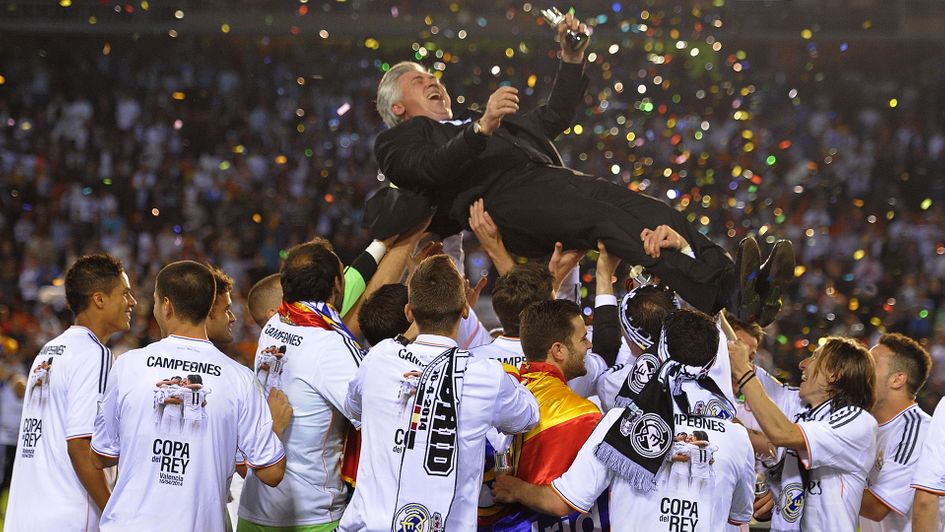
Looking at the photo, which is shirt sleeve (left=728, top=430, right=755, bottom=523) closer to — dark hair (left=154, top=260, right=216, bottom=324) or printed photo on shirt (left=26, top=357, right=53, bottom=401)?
dark hair (left=154, top=260, right=216, bottom=324)

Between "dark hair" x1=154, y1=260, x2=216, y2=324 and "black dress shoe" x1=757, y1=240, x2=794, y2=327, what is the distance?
7.32ft

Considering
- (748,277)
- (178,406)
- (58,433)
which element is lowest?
(58,433)

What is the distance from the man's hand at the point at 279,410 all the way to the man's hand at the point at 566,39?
226cm

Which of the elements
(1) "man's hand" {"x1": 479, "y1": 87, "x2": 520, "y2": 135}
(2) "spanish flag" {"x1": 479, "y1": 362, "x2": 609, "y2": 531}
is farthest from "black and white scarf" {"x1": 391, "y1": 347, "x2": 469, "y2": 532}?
(1) "man's hand" {"x1": 479, "y1": 87, "x2": 520, "y2": 135}

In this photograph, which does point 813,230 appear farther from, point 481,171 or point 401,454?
point 401,454

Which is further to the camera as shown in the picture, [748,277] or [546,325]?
[748,277]

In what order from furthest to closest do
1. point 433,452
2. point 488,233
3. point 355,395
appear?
point 488,233
point 355,395
point 433,452

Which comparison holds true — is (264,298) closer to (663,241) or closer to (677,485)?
(663,241)

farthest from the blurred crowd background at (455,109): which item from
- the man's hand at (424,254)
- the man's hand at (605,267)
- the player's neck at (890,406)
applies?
the man's hand at (605,267)

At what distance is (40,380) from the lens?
15.3 feet

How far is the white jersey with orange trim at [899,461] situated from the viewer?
4.93m

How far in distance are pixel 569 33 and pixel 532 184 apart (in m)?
0.76

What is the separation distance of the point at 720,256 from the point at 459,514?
68.4 inches

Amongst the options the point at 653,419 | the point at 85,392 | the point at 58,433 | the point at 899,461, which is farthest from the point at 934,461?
the point at 58,433
